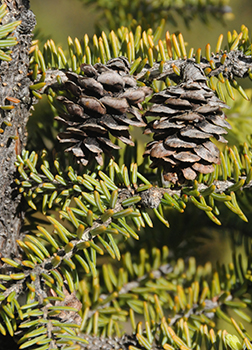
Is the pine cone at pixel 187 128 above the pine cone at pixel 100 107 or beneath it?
beneath

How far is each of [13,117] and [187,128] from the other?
21 cm

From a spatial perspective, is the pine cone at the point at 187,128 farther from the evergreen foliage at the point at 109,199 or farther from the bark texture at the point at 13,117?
the bark texture at the point at 13,117

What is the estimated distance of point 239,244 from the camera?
52cm

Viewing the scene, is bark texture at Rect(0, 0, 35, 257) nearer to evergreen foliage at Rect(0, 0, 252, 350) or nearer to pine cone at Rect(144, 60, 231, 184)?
evergreen foliage at Rect(0, 0, 252, 350)

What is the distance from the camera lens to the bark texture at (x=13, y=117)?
0.34m

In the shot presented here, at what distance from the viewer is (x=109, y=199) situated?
0.32 meters

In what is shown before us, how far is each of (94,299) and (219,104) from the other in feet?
1.10

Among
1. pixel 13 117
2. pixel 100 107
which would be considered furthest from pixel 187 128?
pixel 13 117

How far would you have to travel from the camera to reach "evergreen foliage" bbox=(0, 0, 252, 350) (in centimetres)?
31

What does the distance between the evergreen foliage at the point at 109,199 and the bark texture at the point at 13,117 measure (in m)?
0.01

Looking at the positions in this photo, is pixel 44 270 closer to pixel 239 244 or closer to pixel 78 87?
pixel 78 87

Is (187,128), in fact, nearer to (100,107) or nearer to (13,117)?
(100,107)

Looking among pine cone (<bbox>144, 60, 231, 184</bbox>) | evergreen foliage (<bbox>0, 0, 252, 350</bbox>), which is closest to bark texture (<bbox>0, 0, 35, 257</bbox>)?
evergreen foliage (<bbox>0, 0, 252, 350</bbox>)

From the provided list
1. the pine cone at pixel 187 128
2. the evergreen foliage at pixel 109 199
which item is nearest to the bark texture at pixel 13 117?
the evergreen foliage at pixel 109 199
